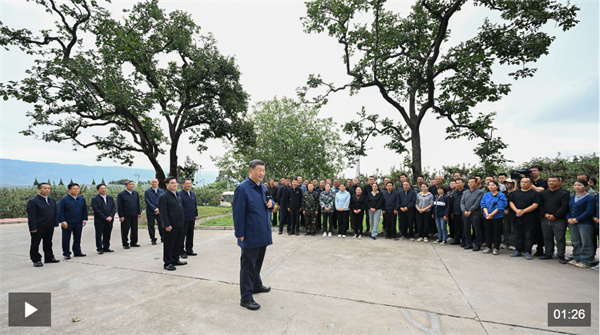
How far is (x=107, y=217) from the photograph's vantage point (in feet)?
22.7

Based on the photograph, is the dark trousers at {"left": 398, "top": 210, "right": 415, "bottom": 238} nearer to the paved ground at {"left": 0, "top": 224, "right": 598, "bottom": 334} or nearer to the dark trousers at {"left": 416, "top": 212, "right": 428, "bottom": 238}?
the dark trousers at {"left": 416, "top": 212, "right": 428, "bottom": 238}

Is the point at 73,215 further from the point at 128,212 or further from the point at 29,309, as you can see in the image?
the point at 29,309

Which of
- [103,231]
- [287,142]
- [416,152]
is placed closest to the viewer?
[103,231]

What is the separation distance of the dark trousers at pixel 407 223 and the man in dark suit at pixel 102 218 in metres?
8.35

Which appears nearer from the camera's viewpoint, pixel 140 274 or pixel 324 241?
pixel 140 274

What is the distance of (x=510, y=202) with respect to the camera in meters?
6.25

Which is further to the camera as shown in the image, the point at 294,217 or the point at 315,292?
the point at 294,217

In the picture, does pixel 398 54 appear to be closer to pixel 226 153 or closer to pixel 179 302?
pixel 179 302

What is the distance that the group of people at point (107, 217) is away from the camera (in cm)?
534

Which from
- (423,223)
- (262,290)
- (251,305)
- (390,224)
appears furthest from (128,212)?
(423,223)

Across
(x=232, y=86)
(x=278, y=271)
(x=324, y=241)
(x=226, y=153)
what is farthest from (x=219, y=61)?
(x=226, y=153)

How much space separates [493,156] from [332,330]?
40.4 ft

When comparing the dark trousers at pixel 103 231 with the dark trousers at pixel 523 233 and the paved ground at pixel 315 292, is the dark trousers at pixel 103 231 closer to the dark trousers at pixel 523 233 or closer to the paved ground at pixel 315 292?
the paved ground at pixel 315 292

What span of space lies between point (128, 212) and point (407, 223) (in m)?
8.41
